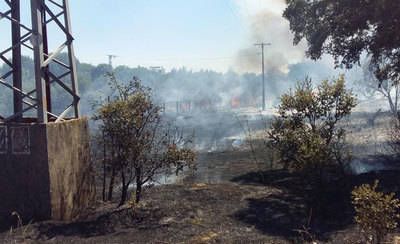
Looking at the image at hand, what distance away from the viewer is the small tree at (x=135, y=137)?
8062 mm

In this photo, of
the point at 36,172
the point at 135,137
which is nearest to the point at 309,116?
→ the point at 135,137

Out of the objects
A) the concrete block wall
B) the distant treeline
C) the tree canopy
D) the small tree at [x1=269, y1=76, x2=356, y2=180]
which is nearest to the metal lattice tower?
the concrete block wall

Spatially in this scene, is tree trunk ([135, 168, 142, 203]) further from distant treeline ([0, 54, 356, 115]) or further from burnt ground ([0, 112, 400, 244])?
distant treeline ([0, 54, 356, 115])

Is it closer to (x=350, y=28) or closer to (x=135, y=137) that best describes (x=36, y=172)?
(x=135, y=137)

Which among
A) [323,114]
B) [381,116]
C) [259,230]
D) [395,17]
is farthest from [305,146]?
[381,116]

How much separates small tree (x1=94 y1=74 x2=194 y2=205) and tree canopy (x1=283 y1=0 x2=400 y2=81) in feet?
22.0

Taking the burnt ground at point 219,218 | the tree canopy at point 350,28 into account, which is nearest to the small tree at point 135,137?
the burnt ground at point 219,218

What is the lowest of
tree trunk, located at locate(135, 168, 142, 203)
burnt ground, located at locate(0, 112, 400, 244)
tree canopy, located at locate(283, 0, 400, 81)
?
burnt ground, located at locate(0, 112, 400, 244)

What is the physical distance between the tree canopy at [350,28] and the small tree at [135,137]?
6715 mm

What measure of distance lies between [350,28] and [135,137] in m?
7.80

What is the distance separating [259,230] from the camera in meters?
7.37

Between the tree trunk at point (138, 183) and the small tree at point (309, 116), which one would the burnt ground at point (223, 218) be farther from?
the small tree at point (309, 116)

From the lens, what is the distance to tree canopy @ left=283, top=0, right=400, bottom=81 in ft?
38.6

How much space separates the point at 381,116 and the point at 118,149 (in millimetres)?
34675
